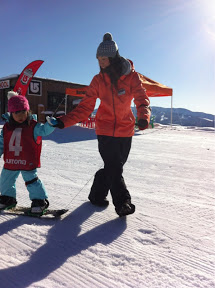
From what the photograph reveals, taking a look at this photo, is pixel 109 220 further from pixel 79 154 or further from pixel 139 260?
pixel 79 154

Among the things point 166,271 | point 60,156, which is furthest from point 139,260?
point 60,156

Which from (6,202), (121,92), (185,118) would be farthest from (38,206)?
(185,118)

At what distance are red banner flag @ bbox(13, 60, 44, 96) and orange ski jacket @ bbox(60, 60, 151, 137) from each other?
8.40 metres

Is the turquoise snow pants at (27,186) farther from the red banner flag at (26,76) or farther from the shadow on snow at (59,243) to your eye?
the red banner flag at (26,76)

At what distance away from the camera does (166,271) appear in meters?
1.20

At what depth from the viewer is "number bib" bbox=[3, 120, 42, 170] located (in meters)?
1.78

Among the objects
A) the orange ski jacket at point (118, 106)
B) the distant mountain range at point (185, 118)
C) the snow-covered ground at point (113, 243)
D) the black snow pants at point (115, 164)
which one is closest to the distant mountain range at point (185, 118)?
the distant mountain range at point (185, 118)

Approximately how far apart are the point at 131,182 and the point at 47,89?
17.5m

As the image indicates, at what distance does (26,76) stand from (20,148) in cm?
866

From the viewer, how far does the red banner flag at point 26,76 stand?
9.27 m

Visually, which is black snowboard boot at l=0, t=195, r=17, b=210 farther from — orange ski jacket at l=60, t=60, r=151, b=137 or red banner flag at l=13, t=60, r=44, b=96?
red banner flag at l=13, t=60, r=44, b=96

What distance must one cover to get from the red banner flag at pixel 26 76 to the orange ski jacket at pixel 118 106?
27.6 ft

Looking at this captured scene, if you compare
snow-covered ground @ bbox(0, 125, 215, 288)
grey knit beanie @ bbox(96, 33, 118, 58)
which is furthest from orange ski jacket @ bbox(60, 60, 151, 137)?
snow-covered ground @ bbox(0, 125, 215, 288)

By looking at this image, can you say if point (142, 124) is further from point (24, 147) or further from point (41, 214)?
point (41, 214)
